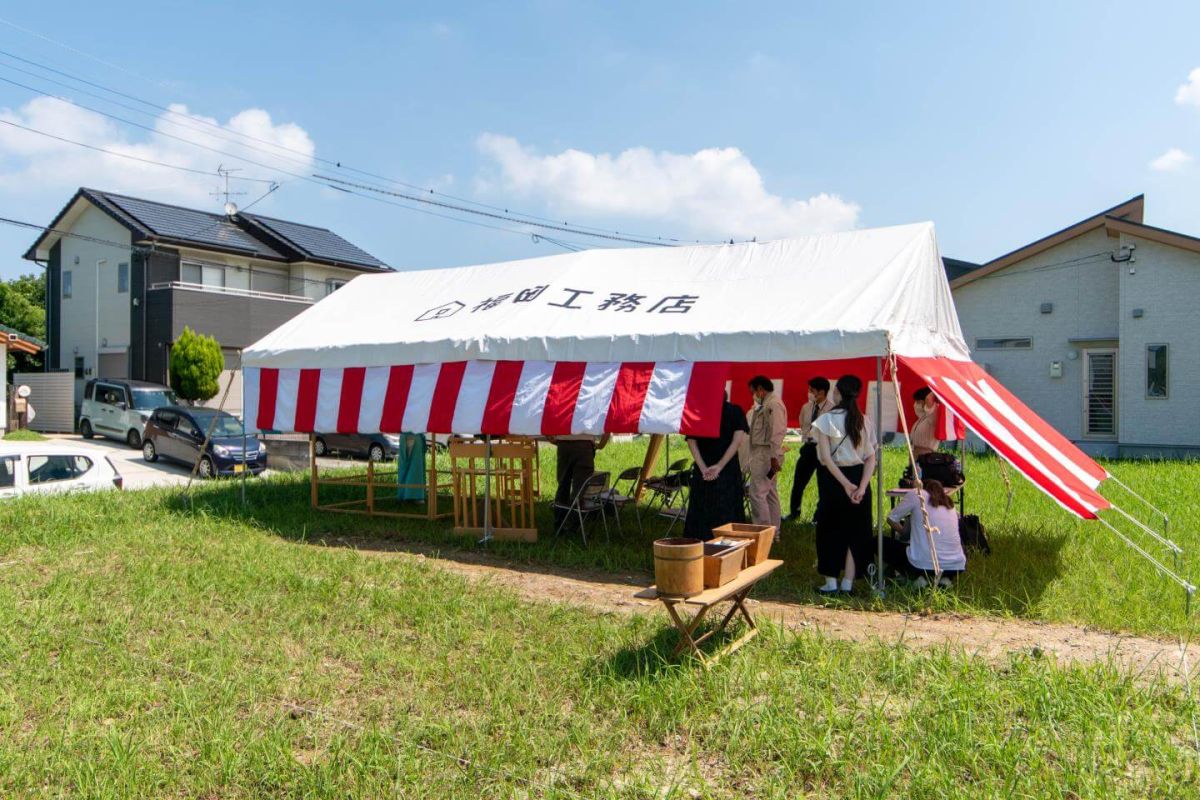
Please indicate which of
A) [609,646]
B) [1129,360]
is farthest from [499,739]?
[1129,360]

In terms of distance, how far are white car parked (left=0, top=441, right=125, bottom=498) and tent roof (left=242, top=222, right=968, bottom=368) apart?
8.46ft

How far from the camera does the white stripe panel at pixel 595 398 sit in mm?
7184

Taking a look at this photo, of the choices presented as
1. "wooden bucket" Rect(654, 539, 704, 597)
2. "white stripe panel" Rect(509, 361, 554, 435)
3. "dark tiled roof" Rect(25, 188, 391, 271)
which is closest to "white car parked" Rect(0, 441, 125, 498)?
"white stripe panel" Rect(509, 361, 554, 435)

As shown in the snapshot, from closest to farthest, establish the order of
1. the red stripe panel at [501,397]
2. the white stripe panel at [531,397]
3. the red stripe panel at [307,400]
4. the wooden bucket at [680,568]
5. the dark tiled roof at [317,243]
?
the wooden bucket at [680,568], the white stripe panel at [531,397], the red stripe panel at [501,397], the red stripe panel at [307,400], the dark tiled roof at [317,243]

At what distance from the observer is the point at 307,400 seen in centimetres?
927

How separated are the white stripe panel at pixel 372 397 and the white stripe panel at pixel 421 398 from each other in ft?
1.22

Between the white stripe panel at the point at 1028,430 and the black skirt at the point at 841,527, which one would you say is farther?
the white stripe panel at the point at 1028,430

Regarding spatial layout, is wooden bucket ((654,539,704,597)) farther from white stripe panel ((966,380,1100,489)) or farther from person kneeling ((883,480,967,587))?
white stripe panel ((966,380,1100,489))

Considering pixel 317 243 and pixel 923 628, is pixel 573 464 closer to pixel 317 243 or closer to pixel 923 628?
pixel 923 628

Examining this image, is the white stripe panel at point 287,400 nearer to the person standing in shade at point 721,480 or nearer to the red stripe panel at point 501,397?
the red stripe panel at point 501,397

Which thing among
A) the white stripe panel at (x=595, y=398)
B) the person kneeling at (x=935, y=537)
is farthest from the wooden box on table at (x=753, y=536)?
the white stripe panel at (x=595, y=398)

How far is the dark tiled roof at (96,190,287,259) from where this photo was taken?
23.2 metres

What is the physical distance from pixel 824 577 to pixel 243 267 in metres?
22.5

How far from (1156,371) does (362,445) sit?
14.7 metres
